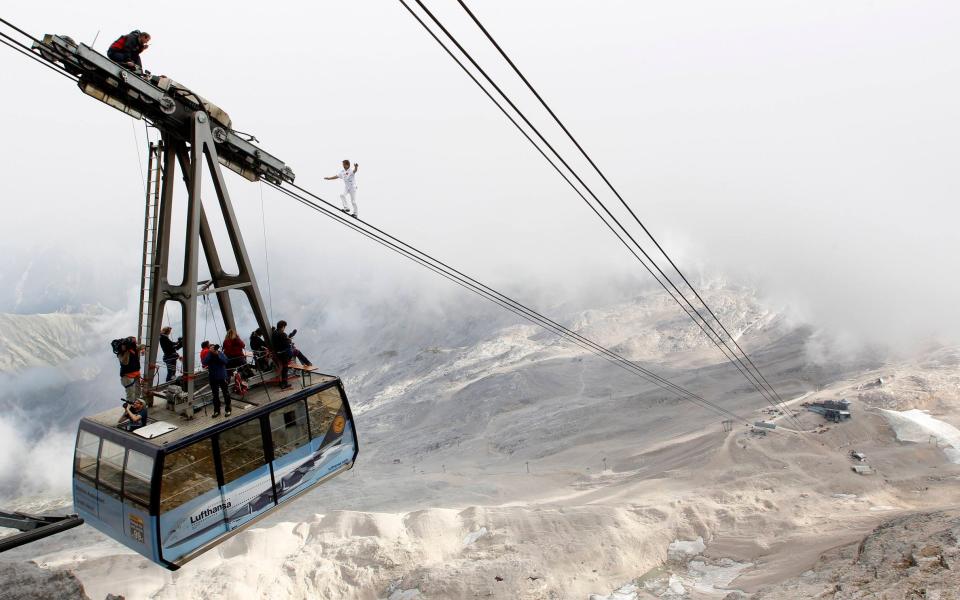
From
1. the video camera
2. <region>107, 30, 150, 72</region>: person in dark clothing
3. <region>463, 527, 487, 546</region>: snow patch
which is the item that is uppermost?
<region>107, 30, 150, 72</region>: person in dark clothing

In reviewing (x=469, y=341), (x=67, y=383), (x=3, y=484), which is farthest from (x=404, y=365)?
(x=67, y=383)

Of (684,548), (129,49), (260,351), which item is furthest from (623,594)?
(129,49)

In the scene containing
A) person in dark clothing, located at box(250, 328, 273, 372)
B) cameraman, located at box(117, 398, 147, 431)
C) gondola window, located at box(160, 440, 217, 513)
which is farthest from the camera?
person in dark clothing, located at box(250, 328, 273, 372)

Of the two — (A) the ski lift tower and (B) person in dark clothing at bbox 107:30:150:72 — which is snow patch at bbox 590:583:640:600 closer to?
(A) the ski lift tower

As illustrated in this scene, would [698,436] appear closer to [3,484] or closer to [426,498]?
[426,498]

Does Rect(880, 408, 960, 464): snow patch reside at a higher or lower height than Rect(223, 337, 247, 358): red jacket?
lower

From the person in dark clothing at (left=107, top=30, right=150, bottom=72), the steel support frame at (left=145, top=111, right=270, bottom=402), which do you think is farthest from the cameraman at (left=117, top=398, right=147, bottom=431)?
the person in dark clothing at (left=107, top=30, right=150, bottom=72)
